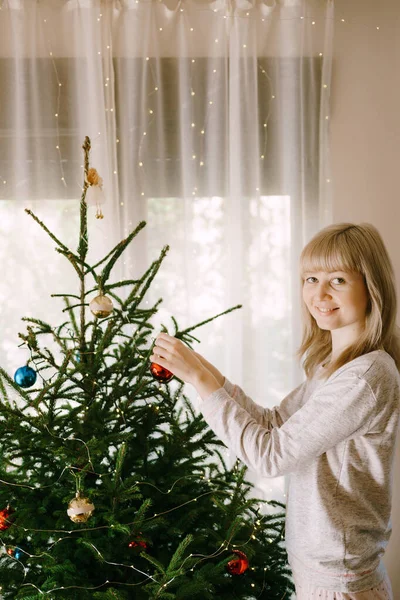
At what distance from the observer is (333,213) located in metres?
2.58

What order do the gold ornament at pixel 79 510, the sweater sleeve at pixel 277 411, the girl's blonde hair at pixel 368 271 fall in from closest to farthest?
the gold ornament at pixel 79 510 < the girl's blonde hair at pixel 368 271 < the sweater sleeve at pixel 277 411

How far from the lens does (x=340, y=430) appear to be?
55.1 inches

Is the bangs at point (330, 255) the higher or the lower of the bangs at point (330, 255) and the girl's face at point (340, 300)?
the higher

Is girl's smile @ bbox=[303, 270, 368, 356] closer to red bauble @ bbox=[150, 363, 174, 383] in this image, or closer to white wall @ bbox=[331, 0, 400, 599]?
red bauble @ bbox=[150, 363, 174, 383]

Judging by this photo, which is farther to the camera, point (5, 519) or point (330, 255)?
point (330, 255)

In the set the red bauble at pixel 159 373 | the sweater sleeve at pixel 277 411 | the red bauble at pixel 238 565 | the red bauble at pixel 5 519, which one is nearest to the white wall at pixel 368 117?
the sweater sleeve at pixel 277 411

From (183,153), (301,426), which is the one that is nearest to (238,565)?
(301,426)

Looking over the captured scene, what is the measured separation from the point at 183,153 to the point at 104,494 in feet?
5.13

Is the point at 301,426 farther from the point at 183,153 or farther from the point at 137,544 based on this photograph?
the point at 183,153

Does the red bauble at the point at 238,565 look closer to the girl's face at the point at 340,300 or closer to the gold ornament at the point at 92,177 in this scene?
the girl's face at the point at 340,300

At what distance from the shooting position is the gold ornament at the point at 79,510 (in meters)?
1.29

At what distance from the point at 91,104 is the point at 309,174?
954 mm

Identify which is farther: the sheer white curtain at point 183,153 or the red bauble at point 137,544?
the sheer white curtain at point 183,153

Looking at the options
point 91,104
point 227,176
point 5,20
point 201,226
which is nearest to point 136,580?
point 201,226
